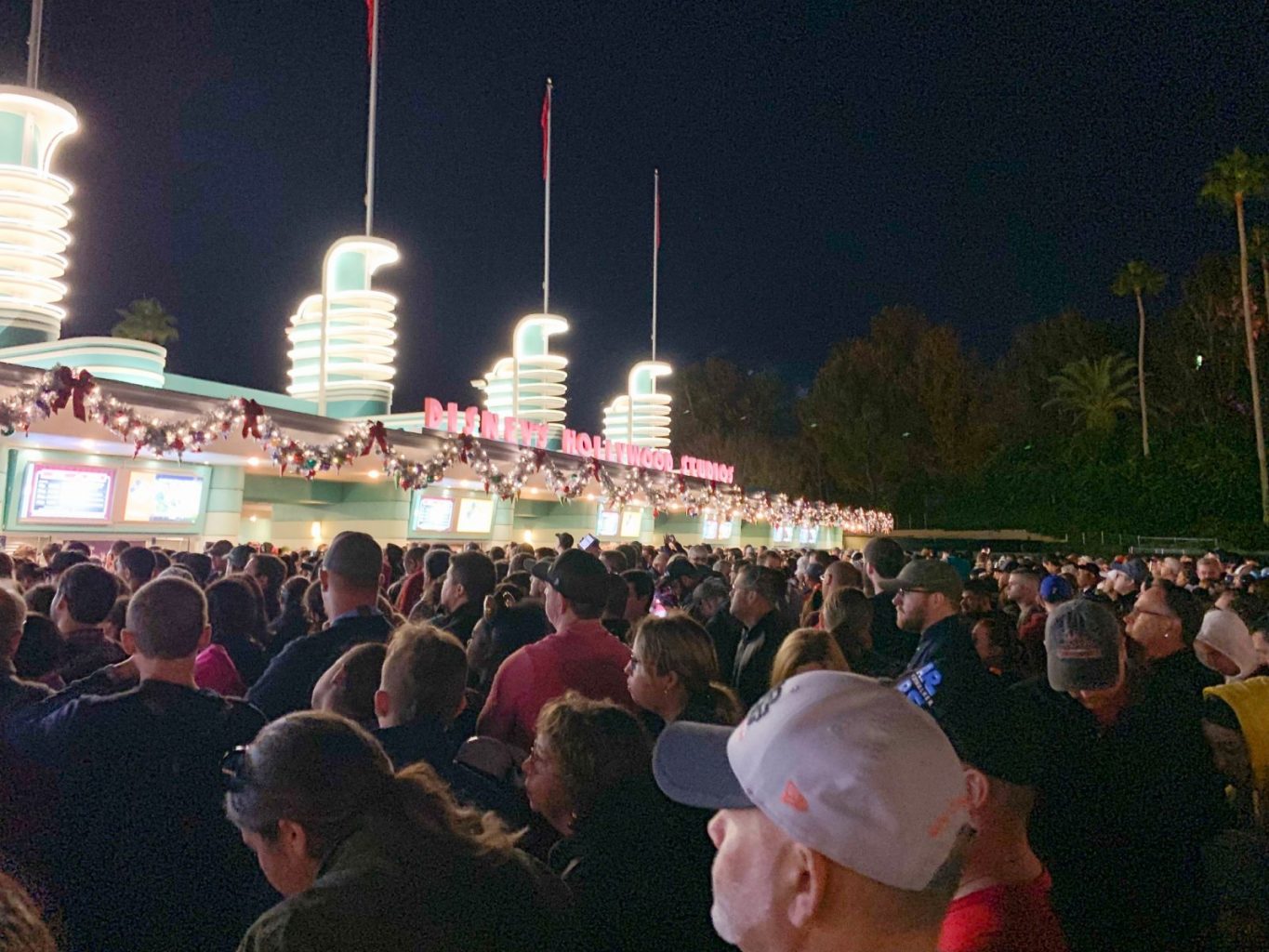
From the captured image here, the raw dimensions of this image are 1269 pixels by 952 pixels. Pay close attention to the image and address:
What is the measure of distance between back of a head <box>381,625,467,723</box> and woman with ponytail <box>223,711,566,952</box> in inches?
39.9

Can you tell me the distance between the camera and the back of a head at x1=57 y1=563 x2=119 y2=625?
5.09m

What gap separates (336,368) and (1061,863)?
20568 mm

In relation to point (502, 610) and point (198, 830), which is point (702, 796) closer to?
point (198, 830)

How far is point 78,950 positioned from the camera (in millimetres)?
2963

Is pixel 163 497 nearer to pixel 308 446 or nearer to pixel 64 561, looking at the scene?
pixel 308 446

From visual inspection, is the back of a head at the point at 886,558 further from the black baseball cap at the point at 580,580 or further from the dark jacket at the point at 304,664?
the dark jacket at the point at 304,664

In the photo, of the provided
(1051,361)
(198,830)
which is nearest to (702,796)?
(198,830)

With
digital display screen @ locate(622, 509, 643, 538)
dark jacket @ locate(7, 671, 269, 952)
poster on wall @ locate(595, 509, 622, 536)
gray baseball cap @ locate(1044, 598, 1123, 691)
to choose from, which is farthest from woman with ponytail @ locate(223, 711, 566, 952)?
digital display screen @ locate(622, 509, 643, 538)

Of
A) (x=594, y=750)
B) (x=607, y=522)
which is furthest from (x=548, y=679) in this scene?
(x=607, y=522)

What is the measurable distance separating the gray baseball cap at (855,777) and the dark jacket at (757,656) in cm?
450

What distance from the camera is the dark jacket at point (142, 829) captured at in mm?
2988

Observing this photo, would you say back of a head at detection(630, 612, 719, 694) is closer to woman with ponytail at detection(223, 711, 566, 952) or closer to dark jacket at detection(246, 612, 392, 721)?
dark jacket at detection(246, 612, 392, 721)

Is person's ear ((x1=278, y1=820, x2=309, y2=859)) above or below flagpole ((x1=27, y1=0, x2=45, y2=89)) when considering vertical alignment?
below

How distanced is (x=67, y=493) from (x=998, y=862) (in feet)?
50.9
